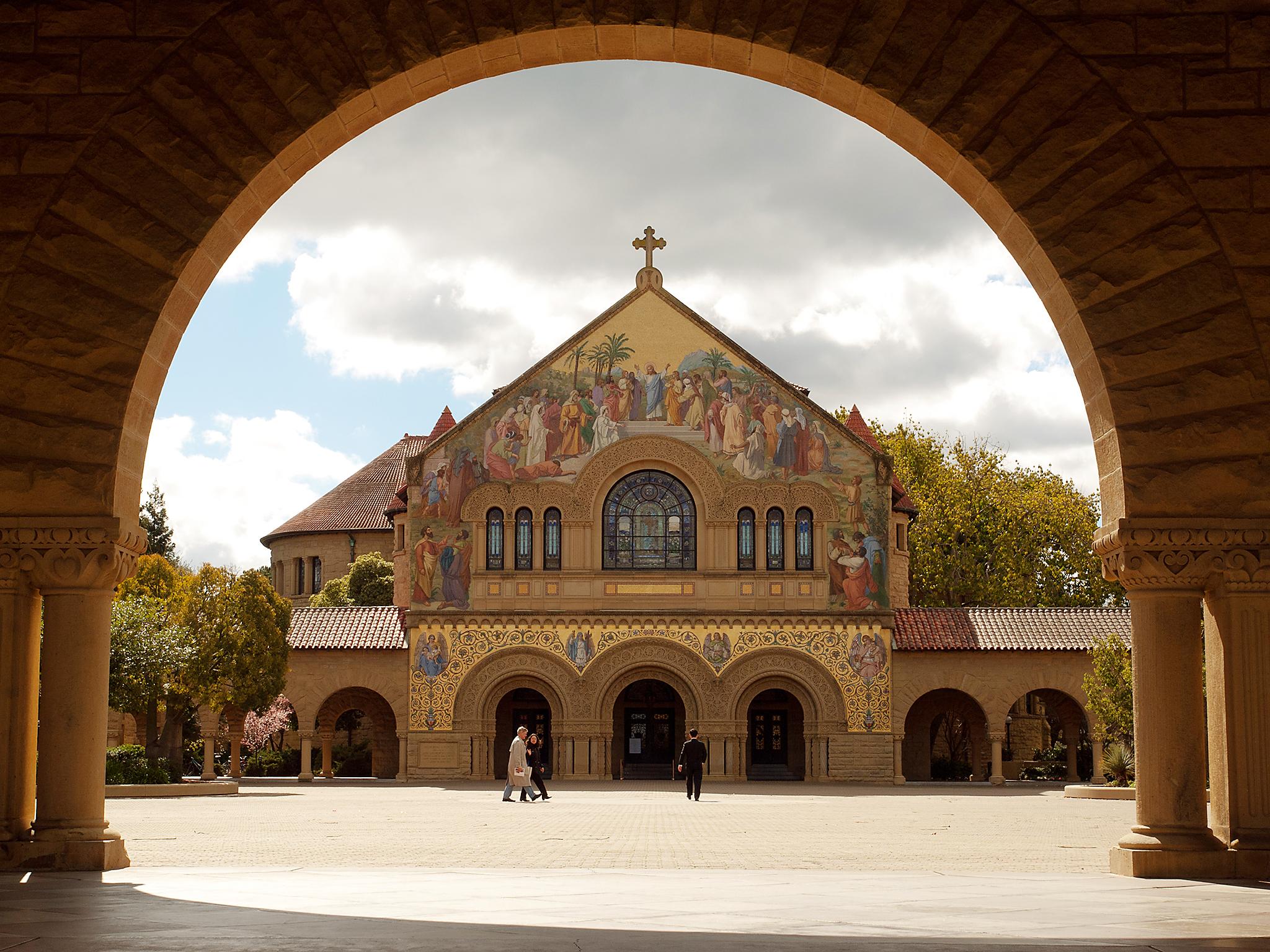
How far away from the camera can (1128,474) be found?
33.4ft

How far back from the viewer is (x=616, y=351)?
41.4 metres

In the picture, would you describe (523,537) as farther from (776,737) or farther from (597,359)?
(776,737)

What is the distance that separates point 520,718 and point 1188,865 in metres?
33.6

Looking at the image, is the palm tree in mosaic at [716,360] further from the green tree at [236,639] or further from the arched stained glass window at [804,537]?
the green tree at [236,639]

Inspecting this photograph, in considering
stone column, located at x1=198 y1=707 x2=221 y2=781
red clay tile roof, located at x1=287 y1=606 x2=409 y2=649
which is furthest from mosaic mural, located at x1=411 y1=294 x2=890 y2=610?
stone column, located at x1=198 y1=707 x2=221 y2=781

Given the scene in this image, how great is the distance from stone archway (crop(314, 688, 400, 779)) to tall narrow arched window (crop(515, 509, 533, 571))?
5827mm

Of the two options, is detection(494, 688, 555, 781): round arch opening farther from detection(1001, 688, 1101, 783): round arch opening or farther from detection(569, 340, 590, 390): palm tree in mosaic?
detection(1001, 688, 1101, 783): round arch opening

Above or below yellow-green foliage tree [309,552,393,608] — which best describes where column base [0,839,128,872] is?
below

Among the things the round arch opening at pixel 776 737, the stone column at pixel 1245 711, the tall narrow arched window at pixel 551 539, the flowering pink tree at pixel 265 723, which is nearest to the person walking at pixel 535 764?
the tall narrow arched window at pixel 551 539

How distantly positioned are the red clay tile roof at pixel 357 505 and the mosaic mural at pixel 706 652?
21448mm

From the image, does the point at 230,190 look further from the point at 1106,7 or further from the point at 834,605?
the point at 834,605

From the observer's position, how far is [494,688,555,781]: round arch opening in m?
42.4

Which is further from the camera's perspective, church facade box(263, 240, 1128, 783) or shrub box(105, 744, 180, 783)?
church facade box(263, 240, 1128, 783)

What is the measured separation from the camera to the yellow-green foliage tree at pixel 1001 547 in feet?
194
